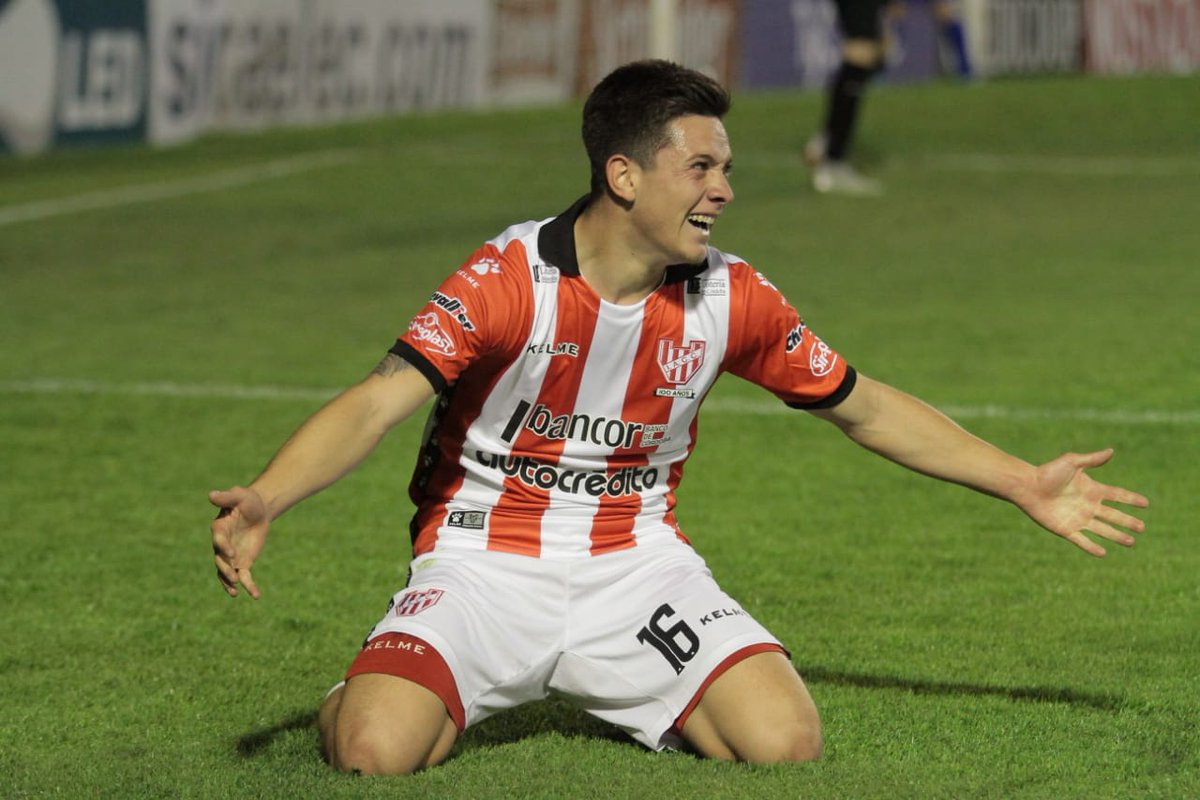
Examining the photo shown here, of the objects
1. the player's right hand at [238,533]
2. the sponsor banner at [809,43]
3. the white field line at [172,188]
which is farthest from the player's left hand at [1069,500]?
the sponsor banner at [809,43]

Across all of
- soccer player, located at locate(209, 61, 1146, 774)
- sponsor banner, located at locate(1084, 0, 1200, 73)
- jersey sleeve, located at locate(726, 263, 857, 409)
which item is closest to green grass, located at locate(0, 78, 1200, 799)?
soccer player, located at locate(209, 61, 1146, 774)

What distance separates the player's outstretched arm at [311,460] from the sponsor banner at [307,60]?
46.6 ft

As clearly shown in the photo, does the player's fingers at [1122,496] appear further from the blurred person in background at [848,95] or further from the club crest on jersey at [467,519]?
the blurred person in background at [848,95]

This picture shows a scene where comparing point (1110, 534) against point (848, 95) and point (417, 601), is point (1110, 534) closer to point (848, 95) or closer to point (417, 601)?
point (417, 601)

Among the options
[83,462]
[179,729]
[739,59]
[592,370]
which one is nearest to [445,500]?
[592,370]

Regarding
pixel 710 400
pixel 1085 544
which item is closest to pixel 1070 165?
pixel 710 400

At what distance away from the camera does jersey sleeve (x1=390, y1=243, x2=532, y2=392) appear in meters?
4.11

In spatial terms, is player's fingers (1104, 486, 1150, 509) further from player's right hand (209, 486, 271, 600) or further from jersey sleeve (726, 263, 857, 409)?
player's right hand (209, 486, 271, 600)

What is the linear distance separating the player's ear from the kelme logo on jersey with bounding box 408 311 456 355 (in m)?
0.49

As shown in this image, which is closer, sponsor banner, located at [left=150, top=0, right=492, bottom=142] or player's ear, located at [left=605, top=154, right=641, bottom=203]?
player's ear, located at [left=605, top=154, right=641, bottom=203]

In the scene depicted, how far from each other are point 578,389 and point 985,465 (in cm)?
90

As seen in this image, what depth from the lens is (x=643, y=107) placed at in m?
4.28

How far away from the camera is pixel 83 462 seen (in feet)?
24.1

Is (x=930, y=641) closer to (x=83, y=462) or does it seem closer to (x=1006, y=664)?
(x=1006, y=664)
